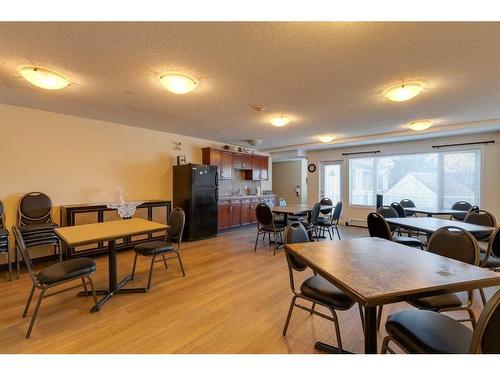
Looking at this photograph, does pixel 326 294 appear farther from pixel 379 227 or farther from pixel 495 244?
pixel 495 244

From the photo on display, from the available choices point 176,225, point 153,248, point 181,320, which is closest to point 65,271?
point 153,248

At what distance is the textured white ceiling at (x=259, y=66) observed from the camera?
1757 mm

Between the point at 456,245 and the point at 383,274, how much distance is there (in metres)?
1.17

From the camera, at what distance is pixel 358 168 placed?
6918 millimetres

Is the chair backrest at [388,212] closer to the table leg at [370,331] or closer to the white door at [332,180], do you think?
the white door at [332,180]

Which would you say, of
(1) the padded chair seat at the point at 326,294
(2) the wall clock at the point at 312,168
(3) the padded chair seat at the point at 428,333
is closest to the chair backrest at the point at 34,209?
(1) the padded chair seat at the point at 326,294

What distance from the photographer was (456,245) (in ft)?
6.49

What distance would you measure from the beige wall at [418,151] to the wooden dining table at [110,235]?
5.90 m

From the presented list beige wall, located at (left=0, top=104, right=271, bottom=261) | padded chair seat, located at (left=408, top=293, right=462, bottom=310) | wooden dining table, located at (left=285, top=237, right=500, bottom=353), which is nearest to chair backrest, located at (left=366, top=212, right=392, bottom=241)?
wooden dining table, located at (left=285, top=237, right=500, bottom=353)

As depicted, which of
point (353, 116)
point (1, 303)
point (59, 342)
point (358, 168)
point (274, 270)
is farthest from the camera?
point (358, 168)
